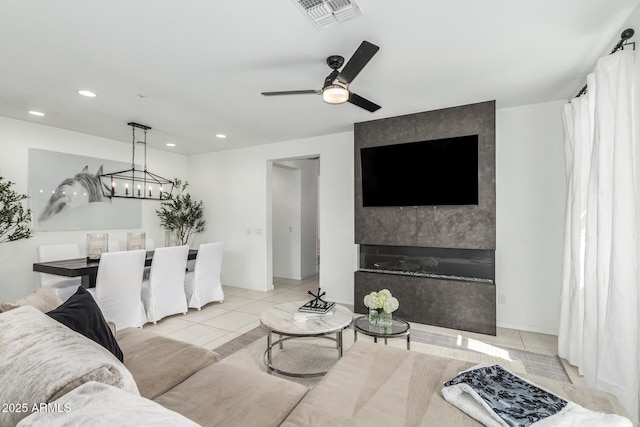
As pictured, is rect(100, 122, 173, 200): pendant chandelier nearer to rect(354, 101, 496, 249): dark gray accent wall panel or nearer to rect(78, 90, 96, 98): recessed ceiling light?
rect(78, 90, 96, 98): recessed ceiling light

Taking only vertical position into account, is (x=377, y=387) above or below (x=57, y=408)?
below

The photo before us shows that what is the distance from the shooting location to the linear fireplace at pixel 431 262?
3.65 metres

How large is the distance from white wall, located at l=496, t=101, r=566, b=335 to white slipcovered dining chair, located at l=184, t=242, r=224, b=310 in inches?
148

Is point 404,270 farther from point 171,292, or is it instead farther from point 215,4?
point 215,4

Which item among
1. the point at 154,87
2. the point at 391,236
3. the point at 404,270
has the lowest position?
the point at 404,270

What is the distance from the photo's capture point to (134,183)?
216 inches

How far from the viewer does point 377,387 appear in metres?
1.47

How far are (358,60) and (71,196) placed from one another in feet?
15.3

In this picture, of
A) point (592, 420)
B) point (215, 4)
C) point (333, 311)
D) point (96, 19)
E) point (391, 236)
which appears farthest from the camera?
point (391, 236)

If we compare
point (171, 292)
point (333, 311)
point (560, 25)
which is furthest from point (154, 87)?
point (560, 25)

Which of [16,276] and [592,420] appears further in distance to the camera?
[16,276]

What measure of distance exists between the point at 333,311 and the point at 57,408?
2.17 meters

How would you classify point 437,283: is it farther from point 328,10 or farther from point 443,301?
point 328,10

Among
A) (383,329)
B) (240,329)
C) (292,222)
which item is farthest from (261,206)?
(383,329)
